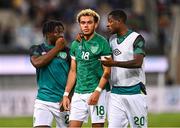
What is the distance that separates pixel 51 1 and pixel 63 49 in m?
16.8

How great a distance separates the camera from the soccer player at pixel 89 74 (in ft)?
41.2

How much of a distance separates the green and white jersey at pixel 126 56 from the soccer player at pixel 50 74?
0.76m

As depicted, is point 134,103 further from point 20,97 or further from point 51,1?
point 51,1

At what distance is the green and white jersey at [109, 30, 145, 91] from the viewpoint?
42.1 ft

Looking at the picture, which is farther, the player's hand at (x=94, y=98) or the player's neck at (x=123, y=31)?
the player's neck at (x=123, y=31)

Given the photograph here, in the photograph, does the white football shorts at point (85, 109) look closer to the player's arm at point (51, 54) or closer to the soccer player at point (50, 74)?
the soccer player at point (50, 74)

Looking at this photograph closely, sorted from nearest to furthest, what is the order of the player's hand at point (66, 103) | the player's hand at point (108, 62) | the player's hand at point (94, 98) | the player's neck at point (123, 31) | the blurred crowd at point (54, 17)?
the player's hand at point (108, 62) → the player's hand at point (94, 98) → the player's hand at point (66, 103) → the player's neck at point (123, 31) → the blurred crowd at point (54, 17)

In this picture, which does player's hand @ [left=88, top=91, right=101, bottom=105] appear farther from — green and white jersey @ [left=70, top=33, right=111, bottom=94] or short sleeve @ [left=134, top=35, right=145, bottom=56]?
short sleeve @ [left=134, top=35, right=145, bottom=56]

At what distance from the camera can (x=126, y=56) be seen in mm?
12883

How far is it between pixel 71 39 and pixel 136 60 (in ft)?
50.3

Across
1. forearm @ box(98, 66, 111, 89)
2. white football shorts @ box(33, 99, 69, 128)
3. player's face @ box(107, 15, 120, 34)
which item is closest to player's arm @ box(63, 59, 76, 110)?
white football shorts @ box(33, 99, 69, 128)

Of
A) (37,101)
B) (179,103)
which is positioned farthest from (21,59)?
(37,101)

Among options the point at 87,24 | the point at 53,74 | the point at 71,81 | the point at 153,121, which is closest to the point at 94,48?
the point at 87,24

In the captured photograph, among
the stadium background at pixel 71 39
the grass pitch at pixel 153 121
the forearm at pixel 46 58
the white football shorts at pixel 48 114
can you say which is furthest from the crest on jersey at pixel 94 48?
the stadium background at pixel 71 39
